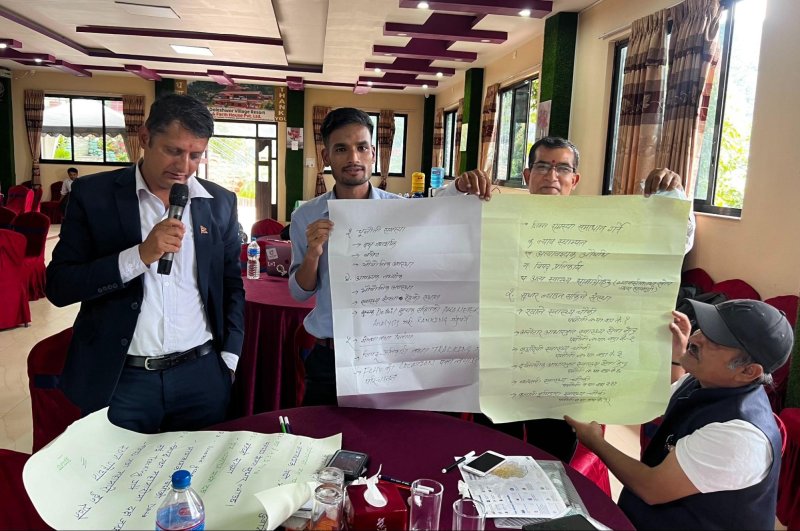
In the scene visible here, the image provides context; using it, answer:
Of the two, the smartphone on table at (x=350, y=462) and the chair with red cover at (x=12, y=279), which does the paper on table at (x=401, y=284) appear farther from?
the chair with red cover at (x=12, y=279)

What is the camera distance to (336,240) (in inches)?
55.9

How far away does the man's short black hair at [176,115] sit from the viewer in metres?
1.58

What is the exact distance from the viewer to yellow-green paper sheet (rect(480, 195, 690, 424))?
1390 mm

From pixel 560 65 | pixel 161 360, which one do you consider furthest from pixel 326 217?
pixel 560 65

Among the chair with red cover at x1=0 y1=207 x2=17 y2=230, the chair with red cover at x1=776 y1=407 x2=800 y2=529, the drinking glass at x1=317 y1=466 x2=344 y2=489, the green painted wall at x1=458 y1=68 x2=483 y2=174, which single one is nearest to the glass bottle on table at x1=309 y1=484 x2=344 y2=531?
the drinking glass at x1=317 y1=466 x2=344 y2=489

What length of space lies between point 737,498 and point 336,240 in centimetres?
116

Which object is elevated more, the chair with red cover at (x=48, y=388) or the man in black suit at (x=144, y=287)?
the man in black suit at (x=144, y=287)

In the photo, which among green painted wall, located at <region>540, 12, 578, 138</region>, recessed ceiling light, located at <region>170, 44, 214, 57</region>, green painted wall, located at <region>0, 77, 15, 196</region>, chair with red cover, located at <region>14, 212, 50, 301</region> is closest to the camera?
chair with red cover, located at <region>14, 212, 50, 301</region>

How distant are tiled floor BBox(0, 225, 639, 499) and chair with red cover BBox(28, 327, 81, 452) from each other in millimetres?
1503

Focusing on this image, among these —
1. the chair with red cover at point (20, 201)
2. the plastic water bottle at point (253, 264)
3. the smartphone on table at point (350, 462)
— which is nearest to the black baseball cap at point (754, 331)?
the smartphone on table at point (350, 462)

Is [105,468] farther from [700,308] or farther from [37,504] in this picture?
[700,308]

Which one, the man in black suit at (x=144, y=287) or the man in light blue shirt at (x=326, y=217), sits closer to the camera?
the man in black suit at (x=144, y=287)

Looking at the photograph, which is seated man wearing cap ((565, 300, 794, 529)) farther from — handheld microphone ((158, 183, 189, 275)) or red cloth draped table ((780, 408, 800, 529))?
red cloth draped table ((780, 408, 800, 529))

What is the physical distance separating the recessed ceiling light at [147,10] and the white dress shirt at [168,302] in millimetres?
6347
